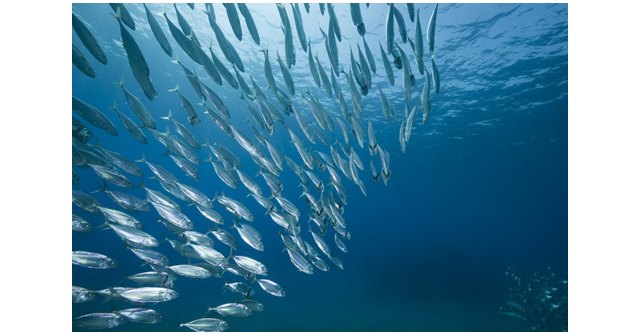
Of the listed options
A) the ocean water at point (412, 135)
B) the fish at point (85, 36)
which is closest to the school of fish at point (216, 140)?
the fish at point (85, 36)

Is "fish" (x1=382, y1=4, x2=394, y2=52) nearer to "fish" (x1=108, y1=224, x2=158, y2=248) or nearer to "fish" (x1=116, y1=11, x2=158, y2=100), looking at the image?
"fish" (x1=116, y1=11, x2=158, y2=100)

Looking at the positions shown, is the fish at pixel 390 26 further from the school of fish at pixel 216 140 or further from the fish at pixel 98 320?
the fish at pixel 98 320

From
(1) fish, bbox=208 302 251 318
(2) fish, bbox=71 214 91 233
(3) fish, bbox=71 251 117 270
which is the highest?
(2) fish, bbox=71 214 91 233

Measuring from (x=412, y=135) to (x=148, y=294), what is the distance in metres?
24.1

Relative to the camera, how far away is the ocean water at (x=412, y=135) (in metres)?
13.3

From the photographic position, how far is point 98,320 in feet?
14.9

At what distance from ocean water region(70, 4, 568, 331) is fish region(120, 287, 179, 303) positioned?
0.45 metres

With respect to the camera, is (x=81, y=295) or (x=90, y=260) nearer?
(x=90, y=260)

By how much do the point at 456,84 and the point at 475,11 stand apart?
5822mm

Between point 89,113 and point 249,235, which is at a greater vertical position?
point 89,113

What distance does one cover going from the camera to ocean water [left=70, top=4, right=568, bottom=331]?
13320 mm

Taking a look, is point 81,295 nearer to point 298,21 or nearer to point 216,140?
point 216,140

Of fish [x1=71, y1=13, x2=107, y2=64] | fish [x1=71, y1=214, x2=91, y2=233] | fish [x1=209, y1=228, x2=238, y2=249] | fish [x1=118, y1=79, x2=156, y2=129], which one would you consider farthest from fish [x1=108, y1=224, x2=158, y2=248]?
fish [x1=71, y1=13, x2=107, y2=64]

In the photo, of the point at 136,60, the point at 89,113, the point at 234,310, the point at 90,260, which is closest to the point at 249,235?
the point at 234,310
